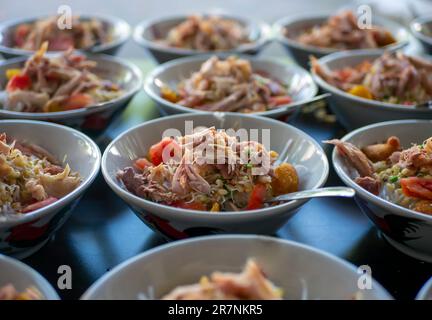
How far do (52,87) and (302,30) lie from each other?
186 cm

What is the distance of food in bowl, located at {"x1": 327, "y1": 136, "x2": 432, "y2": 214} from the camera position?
5.63ft

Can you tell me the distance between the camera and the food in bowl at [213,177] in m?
1.70

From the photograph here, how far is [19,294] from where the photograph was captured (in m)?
1.27

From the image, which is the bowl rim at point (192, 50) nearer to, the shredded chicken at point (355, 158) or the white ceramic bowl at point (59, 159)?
the white ceramic bowl at point (59, 159)

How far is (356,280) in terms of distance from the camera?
1294 mm

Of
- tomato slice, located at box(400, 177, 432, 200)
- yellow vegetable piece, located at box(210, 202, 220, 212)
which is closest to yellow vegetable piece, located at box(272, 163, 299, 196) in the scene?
yellow vegetable piece, located at box(210, 202, 220, 212)

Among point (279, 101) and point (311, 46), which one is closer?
point (279, 101)

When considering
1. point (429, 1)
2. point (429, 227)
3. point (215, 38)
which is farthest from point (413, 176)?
point (429, 1)

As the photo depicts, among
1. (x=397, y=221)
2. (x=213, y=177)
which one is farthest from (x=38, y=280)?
(x=397, y=221)

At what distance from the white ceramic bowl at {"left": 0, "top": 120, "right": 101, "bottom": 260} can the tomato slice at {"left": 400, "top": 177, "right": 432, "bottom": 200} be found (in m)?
1.00

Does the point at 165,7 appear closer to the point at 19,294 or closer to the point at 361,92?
the point at 361,92

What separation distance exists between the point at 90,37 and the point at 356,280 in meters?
2.50

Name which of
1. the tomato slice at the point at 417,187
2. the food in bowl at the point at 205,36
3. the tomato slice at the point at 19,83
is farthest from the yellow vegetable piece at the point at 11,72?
the tomato slice at the point at 417,187

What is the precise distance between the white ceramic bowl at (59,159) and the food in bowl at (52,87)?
0.34 metres
